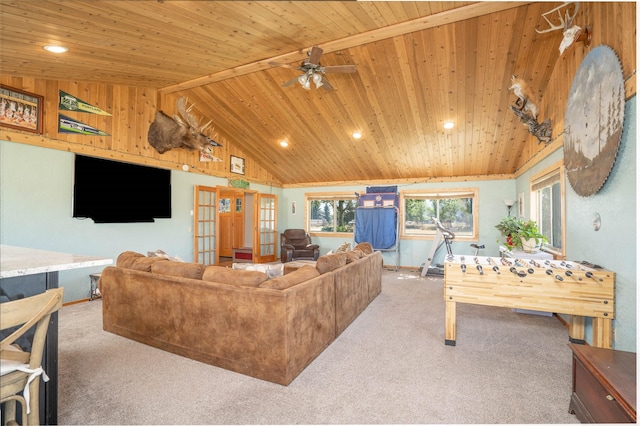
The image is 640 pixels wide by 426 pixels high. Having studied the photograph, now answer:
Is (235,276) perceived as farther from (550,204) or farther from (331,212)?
(331,212)

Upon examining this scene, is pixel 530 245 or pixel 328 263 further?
pixel 530 245

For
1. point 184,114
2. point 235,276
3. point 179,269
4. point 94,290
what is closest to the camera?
point 235,276

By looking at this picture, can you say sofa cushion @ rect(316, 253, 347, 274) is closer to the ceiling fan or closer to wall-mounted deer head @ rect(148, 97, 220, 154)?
the ceiling fan

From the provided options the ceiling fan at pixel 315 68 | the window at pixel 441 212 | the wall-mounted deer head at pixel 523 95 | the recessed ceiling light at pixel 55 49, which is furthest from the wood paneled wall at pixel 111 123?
the wall-mounted deer head at pixel 523 95

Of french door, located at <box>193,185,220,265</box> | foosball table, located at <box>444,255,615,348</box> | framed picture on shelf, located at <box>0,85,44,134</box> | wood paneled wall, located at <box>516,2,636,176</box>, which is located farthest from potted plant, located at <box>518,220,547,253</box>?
framed picture on shelf, located at <box>0,85,44,134</box>

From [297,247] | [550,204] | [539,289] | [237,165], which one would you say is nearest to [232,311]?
[539,289]

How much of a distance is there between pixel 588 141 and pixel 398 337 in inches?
102

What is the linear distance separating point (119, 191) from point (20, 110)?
4.88 ft

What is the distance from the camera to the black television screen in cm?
422

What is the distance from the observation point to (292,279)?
2.48 m

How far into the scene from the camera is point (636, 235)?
205 cm

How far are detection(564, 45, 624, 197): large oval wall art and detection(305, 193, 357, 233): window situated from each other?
5273mm

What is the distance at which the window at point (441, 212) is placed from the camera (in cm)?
688

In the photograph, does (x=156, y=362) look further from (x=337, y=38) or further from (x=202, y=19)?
(x=337, y=38)
